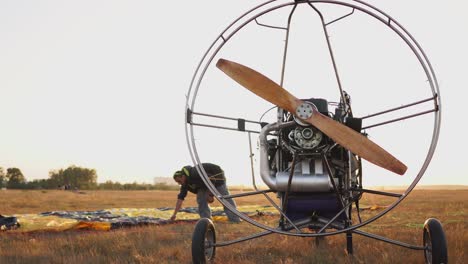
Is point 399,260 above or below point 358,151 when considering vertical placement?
below

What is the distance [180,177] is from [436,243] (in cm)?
730

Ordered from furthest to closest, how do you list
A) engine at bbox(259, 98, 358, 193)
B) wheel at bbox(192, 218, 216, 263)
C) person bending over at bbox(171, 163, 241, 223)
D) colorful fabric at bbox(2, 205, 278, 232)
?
person bending over at bbox(171, 163, 241, 223) → colorful fabric at bbox(2, 205, 278, 232) → wheel at bbox(192, 218, 216, 263) → engine at bbox(259, 98, 358, 193)

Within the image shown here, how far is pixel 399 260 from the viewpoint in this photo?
5840 millimetres

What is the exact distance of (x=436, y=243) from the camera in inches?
206

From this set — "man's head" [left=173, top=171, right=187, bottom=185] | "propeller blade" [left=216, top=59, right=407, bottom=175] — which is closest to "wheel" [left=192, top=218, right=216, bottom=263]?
"propeller blade" [left=216, top=59, right=407, bottom=175]

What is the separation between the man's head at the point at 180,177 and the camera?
11.6 meters

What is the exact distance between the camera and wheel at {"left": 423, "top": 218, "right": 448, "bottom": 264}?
16.9 ft

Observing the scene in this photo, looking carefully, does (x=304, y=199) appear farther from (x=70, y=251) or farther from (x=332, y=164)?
(x=70, y=251)

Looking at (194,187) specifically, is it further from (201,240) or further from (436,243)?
(436,243)

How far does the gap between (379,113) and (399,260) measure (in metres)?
1.76

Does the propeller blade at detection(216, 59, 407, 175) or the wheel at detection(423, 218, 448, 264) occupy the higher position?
the propeller blade at detection(216, 59, 407, 175)

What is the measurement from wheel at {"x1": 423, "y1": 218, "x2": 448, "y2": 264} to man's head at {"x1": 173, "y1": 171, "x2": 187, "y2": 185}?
684cm

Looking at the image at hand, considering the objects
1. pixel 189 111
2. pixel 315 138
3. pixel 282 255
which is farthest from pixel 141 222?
pixel 315 138

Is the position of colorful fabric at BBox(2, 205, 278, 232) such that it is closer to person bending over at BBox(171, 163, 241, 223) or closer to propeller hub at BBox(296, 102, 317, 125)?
person bending over at BBox(171, 163, 241, 223)
